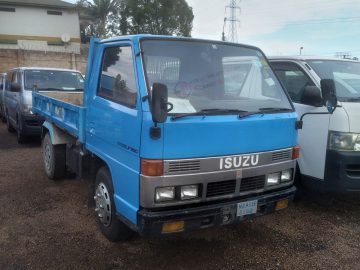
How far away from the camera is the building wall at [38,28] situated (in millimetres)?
31531

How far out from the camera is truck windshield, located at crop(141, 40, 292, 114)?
3.47 meters

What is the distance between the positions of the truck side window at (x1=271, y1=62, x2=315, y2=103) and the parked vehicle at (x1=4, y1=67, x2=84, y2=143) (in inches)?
190

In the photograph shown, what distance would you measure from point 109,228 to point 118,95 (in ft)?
4.53

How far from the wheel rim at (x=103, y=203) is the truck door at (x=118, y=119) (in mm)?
292

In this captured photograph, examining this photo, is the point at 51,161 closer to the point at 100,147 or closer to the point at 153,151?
the point at 100,147

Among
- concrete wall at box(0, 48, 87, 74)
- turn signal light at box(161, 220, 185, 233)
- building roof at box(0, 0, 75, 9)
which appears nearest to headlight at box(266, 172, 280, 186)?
turn signal light at box(161, 220, 185, 233)

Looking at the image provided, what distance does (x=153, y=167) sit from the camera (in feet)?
10.2

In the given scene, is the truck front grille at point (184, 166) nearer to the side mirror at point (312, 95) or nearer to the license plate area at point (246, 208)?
the license plate area at point (246, 208)

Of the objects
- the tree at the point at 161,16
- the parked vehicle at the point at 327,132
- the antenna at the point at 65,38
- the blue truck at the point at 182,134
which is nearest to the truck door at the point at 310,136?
the parked vehicle at the point at 327,132

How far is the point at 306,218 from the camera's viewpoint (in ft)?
15.9

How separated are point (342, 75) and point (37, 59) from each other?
785 inches

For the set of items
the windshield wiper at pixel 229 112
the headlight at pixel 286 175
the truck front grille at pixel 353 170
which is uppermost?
the windshield wiper at pixel 229 112

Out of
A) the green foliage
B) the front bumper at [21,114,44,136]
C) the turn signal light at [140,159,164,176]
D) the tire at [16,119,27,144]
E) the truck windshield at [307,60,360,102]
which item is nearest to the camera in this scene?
the turn signal light at [140,159,164,176]

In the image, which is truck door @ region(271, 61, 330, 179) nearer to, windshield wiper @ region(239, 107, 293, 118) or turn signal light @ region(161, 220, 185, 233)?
windshield wiper @ region(239, 107, 293, 118)
